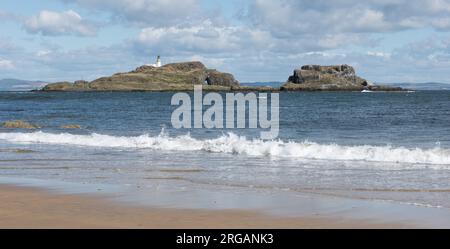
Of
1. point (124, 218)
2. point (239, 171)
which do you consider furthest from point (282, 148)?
point (124, 218)

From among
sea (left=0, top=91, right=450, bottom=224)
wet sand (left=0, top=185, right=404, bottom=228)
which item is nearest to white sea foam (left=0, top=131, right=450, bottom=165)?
sea (left=0, top=91, right=450, bottom=224)

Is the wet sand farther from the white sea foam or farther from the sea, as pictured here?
the white sea foam

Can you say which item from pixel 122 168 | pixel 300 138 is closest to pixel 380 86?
pixel 300 138

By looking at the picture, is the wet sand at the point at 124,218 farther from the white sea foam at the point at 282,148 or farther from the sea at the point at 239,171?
the white sea foam at the point at 282,148

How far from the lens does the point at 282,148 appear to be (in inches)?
902

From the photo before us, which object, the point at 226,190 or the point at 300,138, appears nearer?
the point at 226,190

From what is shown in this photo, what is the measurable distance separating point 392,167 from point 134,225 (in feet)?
35.0

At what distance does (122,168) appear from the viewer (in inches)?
728

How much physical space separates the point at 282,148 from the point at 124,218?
13.1 meters

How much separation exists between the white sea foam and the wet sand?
10.6 m

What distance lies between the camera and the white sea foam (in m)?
20.4

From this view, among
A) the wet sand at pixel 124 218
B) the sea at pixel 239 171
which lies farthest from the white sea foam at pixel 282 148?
the wet sand at pixel 124 218
